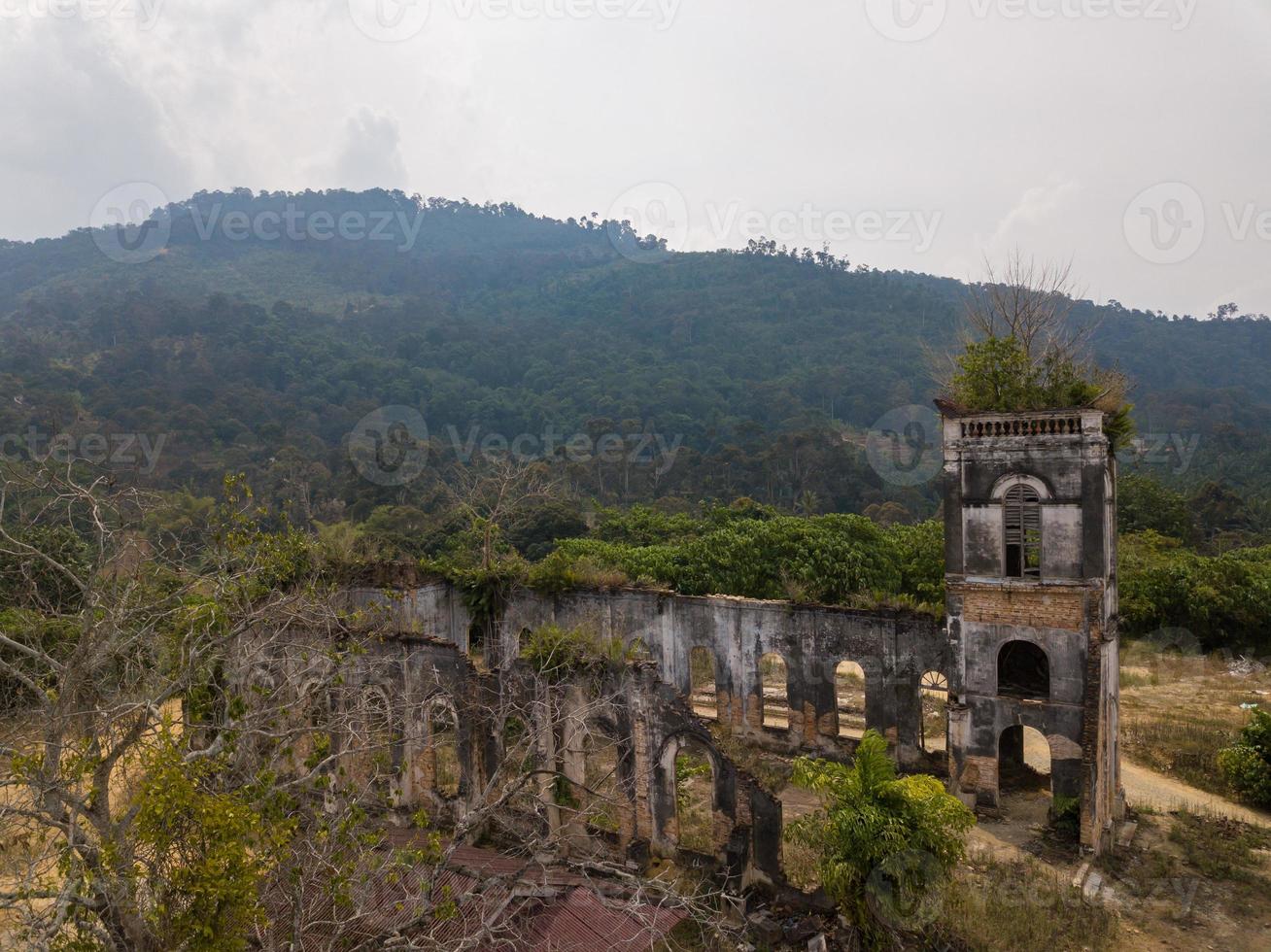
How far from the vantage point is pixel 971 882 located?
12.3m

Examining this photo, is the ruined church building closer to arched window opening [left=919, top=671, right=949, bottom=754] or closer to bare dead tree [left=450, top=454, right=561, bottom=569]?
arched window opening [left=919, top=671, right=949, bottom=754]

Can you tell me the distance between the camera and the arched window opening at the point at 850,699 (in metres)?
19.6

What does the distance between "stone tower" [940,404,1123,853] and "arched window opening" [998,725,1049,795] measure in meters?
1.36

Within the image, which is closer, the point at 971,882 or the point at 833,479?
the point at 971,882

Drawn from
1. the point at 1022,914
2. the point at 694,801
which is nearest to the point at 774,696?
the point at 694,801

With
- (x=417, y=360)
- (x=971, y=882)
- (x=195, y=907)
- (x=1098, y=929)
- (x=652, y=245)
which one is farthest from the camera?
(x=652, y=245)

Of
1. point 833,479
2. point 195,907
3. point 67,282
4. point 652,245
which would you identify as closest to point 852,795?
point 195,907

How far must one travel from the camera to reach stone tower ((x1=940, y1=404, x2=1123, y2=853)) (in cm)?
1373

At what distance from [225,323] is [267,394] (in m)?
15.8

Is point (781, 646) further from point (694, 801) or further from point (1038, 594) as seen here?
point (1038, 594)

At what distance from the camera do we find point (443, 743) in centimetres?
1775

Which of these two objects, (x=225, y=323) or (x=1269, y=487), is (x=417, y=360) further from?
(x=1269, y=487)

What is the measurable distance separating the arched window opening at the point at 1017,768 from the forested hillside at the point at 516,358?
25389 mm

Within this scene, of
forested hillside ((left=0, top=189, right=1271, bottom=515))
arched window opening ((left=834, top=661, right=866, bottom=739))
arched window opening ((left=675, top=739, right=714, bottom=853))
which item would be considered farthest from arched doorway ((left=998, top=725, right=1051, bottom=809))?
forested hillside ((left=0, top=189, right=1271, bottom=515))
